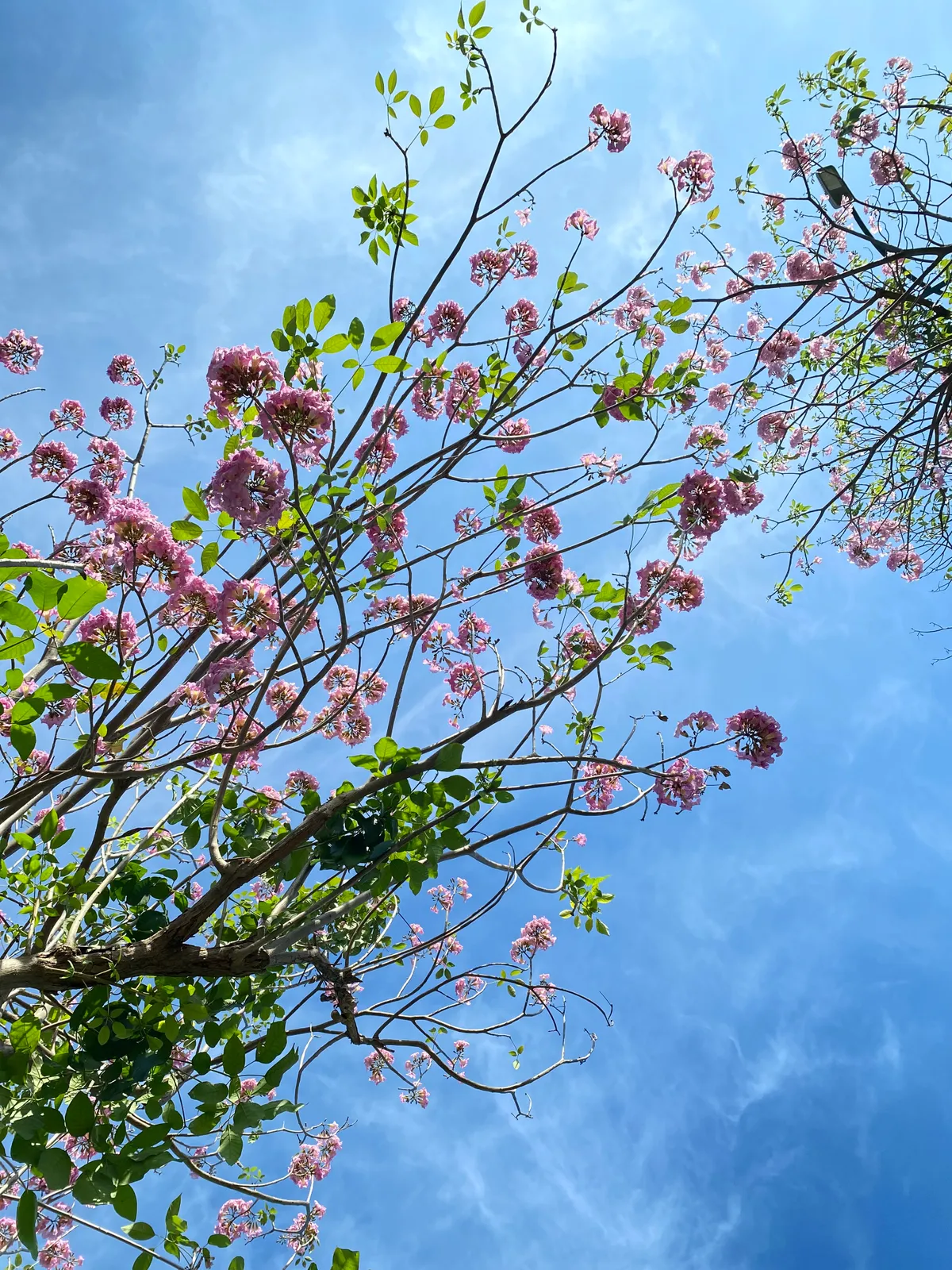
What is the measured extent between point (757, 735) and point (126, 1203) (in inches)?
120

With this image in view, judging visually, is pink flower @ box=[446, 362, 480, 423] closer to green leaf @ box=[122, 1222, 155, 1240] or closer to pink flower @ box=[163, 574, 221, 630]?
pink flower @ box=[163, 574, 221, 630]

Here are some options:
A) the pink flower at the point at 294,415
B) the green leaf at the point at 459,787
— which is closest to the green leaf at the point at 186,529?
the pink flower at the point at 294,415

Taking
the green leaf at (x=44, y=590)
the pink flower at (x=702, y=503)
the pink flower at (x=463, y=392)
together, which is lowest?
the green leaf at (x=44, y=590)

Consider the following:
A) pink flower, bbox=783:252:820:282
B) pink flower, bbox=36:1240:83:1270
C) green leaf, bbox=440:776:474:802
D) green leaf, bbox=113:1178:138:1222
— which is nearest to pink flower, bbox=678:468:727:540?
green leaf, bbox=440:776:474:802

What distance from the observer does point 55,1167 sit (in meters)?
2.03

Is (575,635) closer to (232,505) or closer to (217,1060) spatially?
(232,505)

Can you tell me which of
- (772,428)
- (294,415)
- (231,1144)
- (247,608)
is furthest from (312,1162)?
(772,428)

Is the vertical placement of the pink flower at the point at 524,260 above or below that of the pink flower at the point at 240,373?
above

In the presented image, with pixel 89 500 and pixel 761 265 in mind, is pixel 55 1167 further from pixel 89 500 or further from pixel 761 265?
pixel 761 265

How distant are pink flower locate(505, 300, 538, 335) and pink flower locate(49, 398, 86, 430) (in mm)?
3303

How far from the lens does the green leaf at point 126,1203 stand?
6.64 ft

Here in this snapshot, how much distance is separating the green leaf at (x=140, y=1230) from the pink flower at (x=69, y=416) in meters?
4.94

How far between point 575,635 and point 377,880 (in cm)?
164

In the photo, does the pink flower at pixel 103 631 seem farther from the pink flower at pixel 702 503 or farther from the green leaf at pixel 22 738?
the pink flower at pixel 702 503
